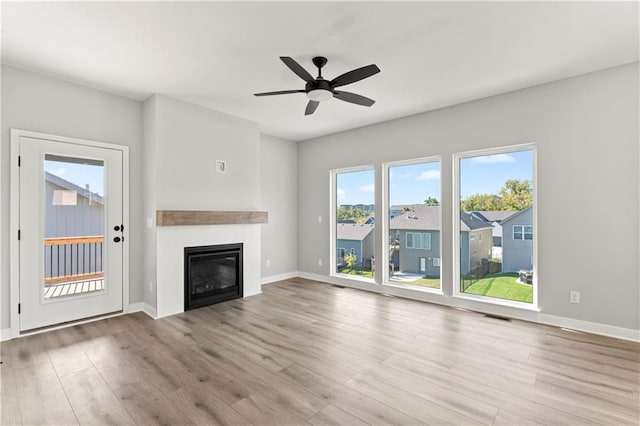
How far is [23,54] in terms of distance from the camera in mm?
2975

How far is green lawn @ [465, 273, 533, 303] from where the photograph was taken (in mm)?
3882

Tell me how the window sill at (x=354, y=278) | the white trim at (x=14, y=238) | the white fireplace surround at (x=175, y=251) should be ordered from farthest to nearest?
the window sill at (x=354, y=278) < the white fireplace surround at (x=175, y=251) < the white trim at (x=14, y=238)

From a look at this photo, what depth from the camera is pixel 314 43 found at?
2.79 metres

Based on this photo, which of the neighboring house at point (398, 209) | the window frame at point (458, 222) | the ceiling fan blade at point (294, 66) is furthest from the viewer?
the neighboring house at point (398, 209)

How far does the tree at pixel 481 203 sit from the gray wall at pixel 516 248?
0.86 feet

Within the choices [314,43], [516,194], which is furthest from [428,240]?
[314,43]

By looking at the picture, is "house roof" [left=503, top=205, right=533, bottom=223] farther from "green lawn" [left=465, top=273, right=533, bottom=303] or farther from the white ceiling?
the white ceiling

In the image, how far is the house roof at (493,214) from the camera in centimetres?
402

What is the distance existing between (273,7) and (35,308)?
4030 millimetres

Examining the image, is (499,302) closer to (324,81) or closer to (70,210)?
(324,81)

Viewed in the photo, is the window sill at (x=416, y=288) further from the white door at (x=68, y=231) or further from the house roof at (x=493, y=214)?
the white door at (x=68, y=231)

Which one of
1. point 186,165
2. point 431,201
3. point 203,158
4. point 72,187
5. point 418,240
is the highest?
point 203,158

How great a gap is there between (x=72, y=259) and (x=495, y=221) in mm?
5434

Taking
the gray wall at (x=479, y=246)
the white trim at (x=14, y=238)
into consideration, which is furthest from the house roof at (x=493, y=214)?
the white trim at (x=14, y=238)
